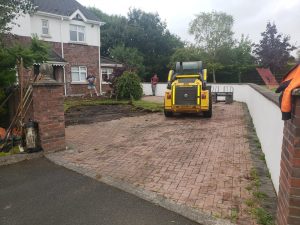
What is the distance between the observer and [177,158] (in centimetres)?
609

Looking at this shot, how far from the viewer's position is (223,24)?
38.1m

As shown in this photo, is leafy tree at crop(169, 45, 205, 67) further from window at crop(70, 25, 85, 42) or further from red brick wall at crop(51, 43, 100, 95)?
window at crop(70, 25, 85, 42)

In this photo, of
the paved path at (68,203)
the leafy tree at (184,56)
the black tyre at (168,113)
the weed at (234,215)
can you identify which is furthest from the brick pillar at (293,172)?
the leafy tree at (184,56)

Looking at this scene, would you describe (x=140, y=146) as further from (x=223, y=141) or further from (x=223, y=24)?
(x=223, y=24)

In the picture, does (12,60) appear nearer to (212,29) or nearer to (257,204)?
(257,204)

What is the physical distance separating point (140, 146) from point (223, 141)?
→ 7.58ft

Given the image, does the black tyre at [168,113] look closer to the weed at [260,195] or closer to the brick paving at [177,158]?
the brick paving at [177,158]

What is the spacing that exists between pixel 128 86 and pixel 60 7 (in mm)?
9113

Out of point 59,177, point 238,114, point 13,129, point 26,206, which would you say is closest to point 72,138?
point 13,129

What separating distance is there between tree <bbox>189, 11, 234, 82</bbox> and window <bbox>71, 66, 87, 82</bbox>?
2007 centimetres

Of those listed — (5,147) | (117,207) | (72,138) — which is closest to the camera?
(117,207)

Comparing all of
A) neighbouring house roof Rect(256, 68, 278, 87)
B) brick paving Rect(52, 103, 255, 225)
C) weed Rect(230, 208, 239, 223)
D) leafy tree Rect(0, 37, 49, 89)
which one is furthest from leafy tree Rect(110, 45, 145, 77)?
weed Rect(230, 208, 239, 223)

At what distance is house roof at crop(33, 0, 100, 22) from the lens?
2034cm

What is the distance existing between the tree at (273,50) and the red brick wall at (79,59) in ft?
68.5
